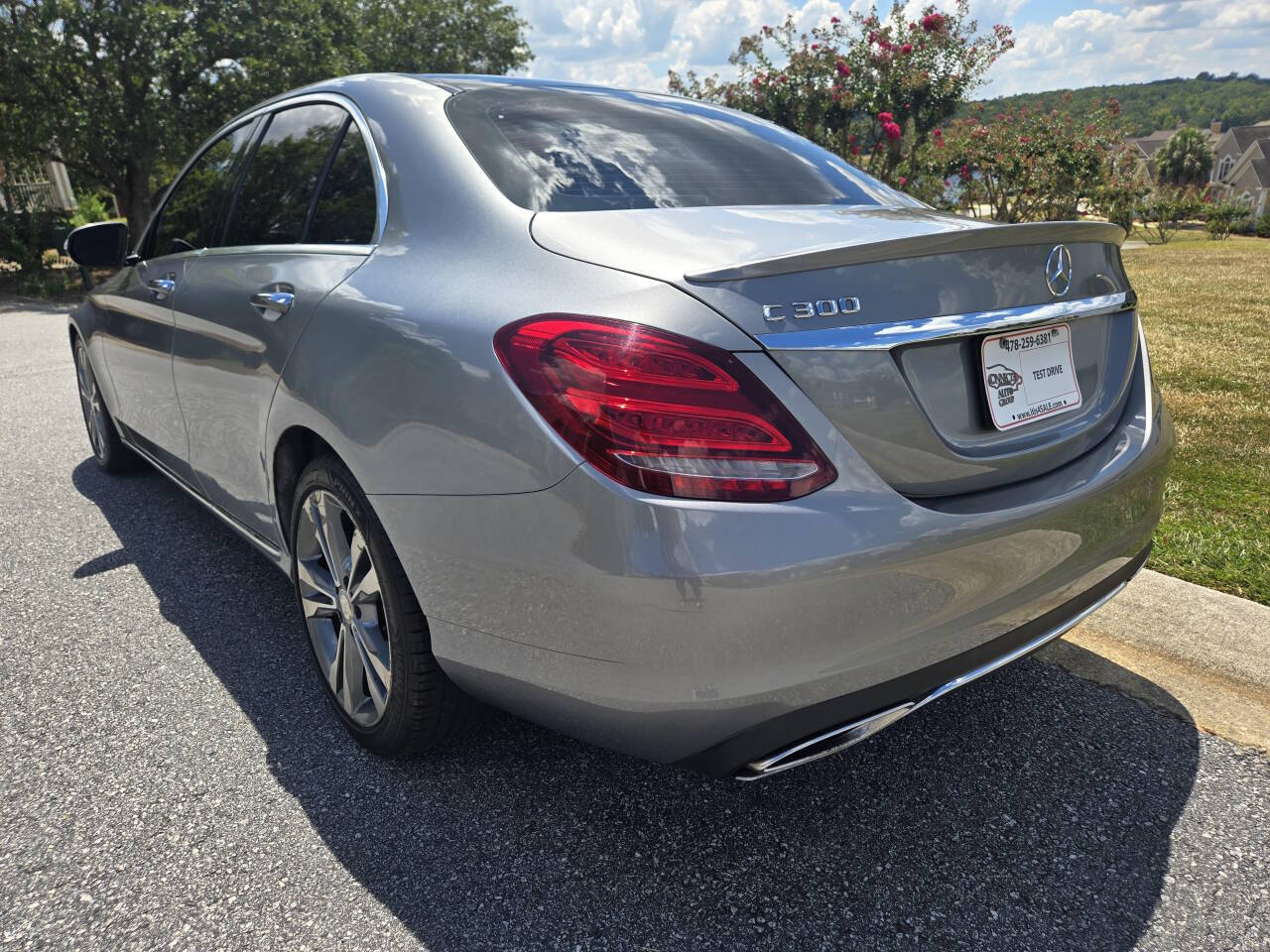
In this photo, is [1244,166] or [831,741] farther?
[1244,166]

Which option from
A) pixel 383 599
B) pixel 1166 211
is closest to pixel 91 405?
pixel 383 599

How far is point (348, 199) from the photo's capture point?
246cm

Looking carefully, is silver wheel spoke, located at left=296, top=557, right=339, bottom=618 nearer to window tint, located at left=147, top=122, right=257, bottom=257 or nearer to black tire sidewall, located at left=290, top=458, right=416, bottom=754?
black tire sidewall, located at left=290, top=458, right=416, bottom=754

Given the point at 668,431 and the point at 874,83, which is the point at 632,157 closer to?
the point at 668,431

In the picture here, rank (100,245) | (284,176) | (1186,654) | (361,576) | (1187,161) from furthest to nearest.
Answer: (1187,161) < (100,245) < (284,176) < (1186,654) < (361,576)

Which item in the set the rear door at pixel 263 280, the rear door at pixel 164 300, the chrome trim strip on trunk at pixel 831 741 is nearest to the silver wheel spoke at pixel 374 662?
the rear door at pixel 263 280

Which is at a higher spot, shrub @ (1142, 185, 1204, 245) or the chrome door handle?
the chrome door handle

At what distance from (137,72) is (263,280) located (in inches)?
636

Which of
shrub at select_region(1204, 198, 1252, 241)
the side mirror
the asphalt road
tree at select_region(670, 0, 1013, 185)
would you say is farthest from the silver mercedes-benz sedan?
shrub at select_region(1204, 198, 1252, 241)

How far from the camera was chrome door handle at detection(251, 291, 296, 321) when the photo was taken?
2.41 meters

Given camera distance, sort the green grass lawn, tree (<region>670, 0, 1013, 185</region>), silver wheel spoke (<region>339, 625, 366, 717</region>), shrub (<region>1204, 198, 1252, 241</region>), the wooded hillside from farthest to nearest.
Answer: the wooded hillside → shrub (<region>1204, 198, 1252, 241</region>) → tree (<region>670, 0, 1013, 185</region>) → the green grass lawn → silver wheel spoke (<region>339, 625, 366, 717</region>)

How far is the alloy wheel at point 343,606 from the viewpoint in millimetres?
2230

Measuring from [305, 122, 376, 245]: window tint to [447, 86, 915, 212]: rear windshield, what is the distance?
0.29m

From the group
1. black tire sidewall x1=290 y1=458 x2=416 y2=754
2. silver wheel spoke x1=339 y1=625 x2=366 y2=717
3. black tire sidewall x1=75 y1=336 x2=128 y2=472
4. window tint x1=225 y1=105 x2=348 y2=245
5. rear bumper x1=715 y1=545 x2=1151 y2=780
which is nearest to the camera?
rear bumper x1=715 y1=545 x2=1151 y2=780
